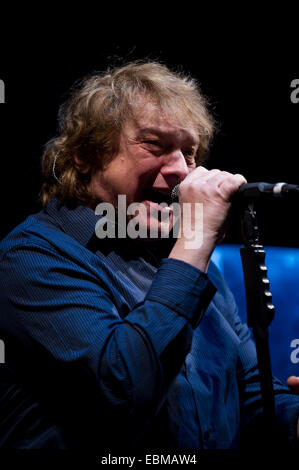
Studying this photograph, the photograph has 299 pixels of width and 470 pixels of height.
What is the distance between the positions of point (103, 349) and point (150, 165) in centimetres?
64

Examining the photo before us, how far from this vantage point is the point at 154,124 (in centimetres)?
144

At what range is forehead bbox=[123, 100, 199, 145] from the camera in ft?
4.72

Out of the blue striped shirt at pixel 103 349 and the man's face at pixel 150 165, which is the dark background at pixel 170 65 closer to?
the man's face at pixel 150 165

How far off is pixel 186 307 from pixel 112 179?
58cm

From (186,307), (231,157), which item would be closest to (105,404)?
(186,307)

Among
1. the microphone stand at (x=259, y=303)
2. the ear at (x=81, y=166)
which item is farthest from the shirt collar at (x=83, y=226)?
the microphone stand at (x=259, y=303)

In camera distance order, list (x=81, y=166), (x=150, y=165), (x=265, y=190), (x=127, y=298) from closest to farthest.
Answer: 1. (x=265, y=190)
2. (x=127, y=298)
3. (x=150, y=165)
4. (x=81, y=166)

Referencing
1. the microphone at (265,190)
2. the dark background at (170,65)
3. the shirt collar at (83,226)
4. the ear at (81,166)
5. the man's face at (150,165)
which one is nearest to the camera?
the microphone at (265,190)

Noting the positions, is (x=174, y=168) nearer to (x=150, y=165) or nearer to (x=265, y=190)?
(x=150, y=165)

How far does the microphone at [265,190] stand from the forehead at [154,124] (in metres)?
0.47

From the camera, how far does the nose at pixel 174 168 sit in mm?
1436

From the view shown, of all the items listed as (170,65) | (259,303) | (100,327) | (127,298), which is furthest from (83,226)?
(170,65)

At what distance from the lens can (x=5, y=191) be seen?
2305 millimetres
